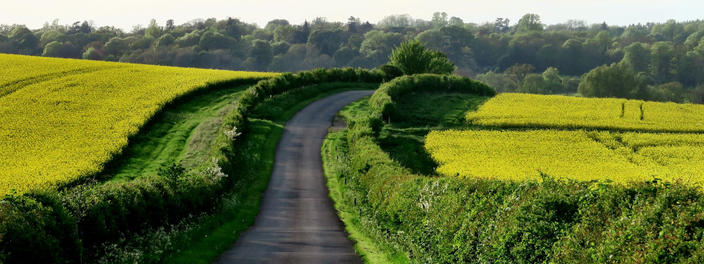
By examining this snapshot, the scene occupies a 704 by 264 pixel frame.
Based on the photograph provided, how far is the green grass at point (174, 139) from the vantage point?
39.1m

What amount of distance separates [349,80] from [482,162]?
44289 millimetres

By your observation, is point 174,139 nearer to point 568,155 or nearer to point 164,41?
point 568,155

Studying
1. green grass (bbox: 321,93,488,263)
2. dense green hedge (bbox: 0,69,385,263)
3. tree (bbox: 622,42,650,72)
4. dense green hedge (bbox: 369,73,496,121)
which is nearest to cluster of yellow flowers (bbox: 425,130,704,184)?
green grass (bbox: 321,93,488,263)

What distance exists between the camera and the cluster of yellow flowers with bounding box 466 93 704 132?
168ft

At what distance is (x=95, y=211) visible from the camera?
68.9ft

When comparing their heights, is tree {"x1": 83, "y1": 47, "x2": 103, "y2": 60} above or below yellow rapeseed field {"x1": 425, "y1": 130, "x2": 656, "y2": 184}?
above

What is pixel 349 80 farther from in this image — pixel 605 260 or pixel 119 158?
pixel 605 260

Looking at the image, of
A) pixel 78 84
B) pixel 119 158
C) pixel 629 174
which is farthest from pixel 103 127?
pixel 629 174

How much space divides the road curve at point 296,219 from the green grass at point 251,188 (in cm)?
54

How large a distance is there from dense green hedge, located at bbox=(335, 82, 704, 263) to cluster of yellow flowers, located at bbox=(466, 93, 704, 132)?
28.3 m

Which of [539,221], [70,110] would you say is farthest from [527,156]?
[70,110]

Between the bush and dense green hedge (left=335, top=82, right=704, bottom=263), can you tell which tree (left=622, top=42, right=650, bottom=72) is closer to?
the bush

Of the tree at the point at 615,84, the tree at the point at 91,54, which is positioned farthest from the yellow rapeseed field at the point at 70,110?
the tree at the point at 91,54

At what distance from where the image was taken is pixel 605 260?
1464cm
